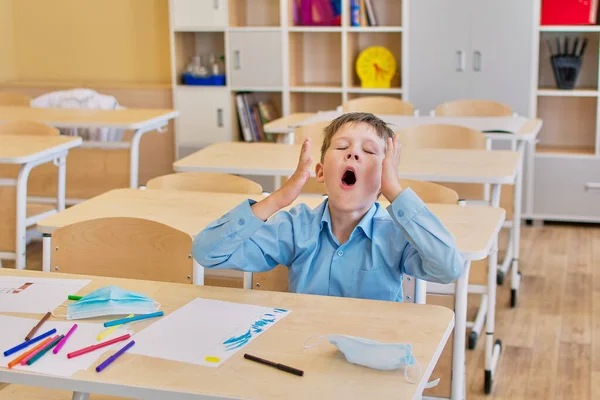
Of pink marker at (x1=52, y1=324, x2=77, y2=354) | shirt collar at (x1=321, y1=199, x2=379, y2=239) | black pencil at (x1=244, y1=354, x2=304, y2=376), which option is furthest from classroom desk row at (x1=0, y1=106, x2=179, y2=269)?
black pencil at (x1=244, y1=354, x2=304, y2=376)

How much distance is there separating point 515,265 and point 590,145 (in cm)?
193

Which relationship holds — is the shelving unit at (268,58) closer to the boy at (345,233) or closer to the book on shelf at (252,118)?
the book on shelf at (252,118)

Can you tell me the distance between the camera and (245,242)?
193 cm

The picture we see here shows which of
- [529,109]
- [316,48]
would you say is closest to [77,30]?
[316,48]

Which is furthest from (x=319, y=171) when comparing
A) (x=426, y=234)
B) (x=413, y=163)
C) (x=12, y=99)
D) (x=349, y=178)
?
(x=12, y=99)

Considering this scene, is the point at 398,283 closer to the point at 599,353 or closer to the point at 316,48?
the point at 599,353

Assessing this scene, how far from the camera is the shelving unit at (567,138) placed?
529 centimetres

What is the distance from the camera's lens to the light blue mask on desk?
5.48ft

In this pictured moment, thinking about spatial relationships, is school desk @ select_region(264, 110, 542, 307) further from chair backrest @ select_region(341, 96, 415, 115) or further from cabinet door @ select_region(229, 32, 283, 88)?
cabinet door @ select_region(229, 32, 283, 88)

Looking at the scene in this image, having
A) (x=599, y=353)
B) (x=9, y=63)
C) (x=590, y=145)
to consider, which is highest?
(x=9, y=63)

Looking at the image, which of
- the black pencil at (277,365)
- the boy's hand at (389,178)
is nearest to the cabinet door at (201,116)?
the boy's hand at (389,178)

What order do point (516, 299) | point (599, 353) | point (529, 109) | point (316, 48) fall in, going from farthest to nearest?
point (316, 48) → point (529, 109) → point (516, 299) → point (599, 353)

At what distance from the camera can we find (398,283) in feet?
6.37

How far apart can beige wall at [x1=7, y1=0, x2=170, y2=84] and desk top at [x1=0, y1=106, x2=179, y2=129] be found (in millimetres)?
1589
